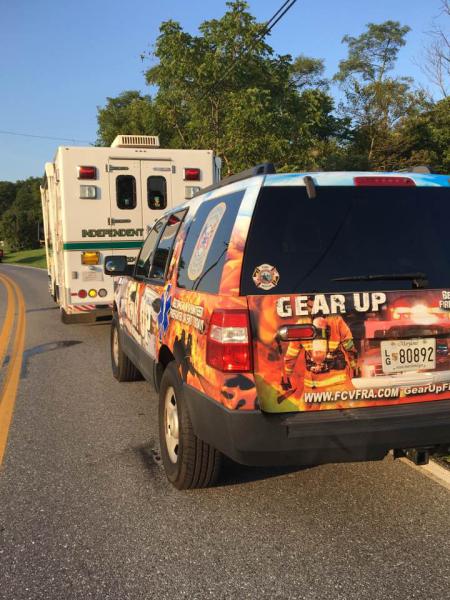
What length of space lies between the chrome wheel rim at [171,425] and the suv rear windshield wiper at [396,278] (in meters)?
1.43

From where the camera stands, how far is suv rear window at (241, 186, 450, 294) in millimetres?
3080

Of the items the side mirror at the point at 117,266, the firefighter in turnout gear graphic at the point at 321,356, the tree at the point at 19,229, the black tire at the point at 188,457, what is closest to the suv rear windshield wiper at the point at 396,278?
the firefighter in turnout gear graphic at the point at 321,356

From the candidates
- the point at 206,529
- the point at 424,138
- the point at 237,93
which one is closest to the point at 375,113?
the point at 424,138

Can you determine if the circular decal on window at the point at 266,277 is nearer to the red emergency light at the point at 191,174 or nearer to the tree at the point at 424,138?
the red emergency light at the point at 191,174

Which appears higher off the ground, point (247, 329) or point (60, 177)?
point (60, 177)

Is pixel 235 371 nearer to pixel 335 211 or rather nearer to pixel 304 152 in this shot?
pixel 335 211

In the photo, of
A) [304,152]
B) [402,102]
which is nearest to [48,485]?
[304,152]

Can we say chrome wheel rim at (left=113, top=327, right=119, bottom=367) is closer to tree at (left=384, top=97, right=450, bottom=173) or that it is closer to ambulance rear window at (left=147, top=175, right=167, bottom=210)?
ambulance rear window at (left=147, top=175, right=167, bottom=210)

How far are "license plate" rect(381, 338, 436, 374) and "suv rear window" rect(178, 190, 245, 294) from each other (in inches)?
38.5

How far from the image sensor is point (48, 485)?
3.98 meters

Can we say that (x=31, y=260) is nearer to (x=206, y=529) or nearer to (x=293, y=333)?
(x=206, y=529)

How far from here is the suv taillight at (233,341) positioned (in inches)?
118

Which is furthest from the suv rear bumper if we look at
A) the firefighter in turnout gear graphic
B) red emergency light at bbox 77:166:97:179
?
red emergency light at bbox 77:166:97:179

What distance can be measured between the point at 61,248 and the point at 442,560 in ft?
27.0
